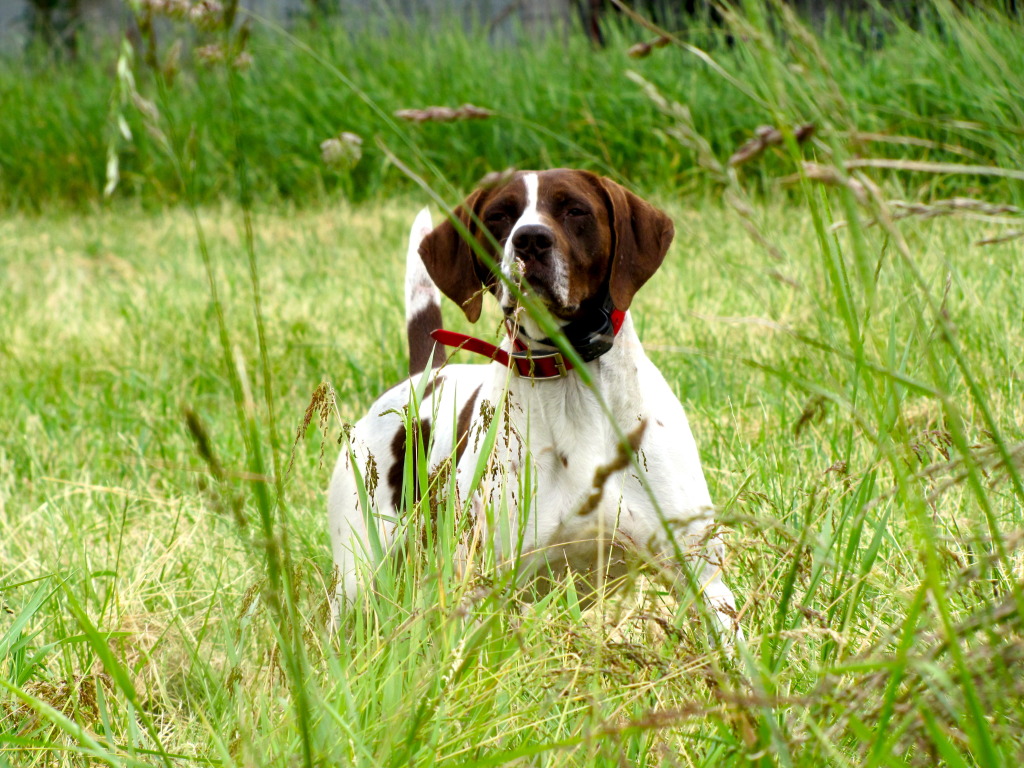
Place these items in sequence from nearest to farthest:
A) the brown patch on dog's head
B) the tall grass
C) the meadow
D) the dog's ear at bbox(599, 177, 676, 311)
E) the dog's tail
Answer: the meadow
the dog's ear at bbox(599, 177, 676, 311)
the brown patch on dog's head
the dog's tail
the tall grass

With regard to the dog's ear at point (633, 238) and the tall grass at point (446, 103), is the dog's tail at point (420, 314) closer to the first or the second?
the dog's ear at point (633, 238)

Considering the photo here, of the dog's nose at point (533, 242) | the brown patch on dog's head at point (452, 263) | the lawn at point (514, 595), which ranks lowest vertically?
the lawn at point (514, 595)

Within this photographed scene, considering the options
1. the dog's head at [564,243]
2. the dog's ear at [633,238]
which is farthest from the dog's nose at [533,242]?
the dog's ear at [633,238]

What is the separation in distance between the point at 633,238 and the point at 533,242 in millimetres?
319

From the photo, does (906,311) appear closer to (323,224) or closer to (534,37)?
(323,224)

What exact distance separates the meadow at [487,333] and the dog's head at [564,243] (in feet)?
0.50

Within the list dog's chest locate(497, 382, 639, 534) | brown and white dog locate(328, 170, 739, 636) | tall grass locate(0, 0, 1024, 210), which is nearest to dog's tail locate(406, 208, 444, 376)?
brown and white dog locate(328, 170, 739, 636)

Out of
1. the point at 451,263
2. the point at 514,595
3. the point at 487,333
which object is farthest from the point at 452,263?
the point at 487,333

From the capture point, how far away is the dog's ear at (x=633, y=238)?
271 cm

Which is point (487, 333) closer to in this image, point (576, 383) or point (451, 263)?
point (451, 263)

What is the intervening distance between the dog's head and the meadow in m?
0.15

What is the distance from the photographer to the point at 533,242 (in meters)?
2.59

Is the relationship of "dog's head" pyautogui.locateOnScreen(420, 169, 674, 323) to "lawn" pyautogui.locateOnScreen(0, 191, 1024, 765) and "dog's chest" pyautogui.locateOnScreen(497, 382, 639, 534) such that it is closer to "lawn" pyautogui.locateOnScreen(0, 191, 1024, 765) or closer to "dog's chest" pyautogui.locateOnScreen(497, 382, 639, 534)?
"dog's chest" pyautogui.locateOnScreen(497, 382, 639, 534)

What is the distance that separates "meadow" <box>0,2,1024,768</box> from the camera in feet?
3.92
